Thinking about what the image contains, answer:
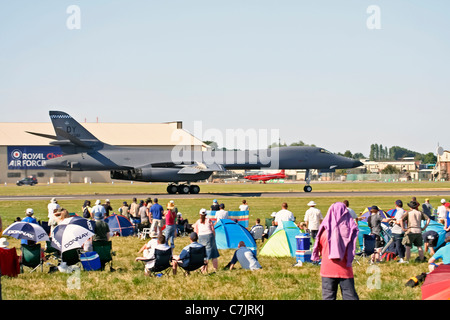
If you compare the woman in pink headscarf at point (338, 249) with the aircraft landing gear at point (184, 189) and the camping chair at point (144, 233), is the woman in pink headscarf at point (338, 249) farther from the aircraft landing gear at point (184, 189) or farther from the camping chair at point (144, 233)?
the aircraft landing gear at point (184, 189)

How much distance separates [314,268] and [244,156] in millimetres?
37510

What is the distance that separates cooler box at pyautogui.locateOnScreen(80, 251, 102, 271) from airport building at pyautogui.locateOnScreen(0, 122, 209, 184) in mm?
79570

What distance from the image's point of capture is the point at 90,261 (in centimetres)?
1462

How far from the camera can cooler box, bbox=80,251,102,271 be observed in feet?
47.9

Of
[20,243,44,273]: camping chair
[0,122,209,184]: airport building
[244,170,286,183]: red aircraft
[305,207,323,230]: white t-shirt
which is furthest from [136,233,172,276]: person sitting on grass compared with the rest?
[0,122,209,184]: airport building

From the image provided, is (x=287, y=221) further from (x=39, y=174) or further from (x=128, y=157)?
(x=39, y=174)

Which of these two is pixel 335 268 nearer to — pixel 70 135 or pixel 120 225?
pixel 120 225

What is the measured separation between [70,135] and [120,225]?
2810 cm

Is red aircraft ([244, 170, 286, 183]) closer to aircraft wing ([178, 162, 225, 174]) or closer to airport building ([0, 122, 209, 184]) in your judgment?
airport building ([0, 122, 209, 184])

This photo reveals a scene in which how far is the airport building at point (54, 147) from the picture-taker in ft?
315
